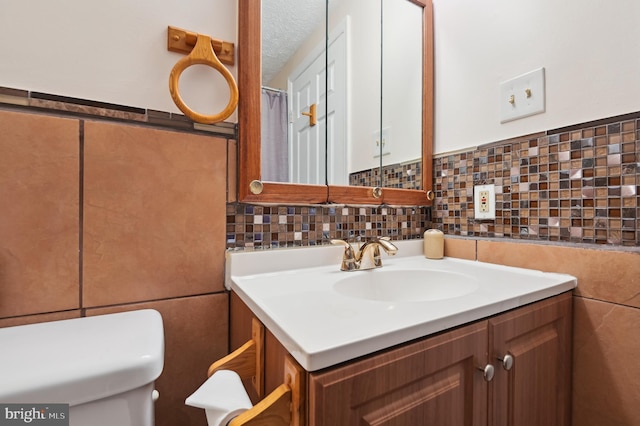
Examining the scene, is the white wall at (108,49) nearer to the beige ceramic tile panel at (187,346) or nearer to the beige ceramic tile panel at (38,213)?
the beige ceramic tile panel at (38,213)

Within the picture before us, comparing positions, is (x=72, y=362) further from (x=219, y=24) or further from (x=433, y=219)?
(x=433, y=219)

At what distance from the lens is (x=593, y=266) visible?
0.73 meters

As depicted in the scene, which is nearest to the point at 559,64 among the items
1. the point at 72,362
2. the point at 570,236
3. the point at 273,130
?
the point at 570,236

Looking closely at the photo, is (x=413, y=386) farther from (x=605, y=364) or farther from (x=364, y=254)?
(x=605, y=364)

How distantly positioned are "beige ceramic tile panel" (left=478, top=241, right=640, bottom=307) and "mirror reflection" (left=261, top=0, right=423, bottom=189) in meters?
0.46

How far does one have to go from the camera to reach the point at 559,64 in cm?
81

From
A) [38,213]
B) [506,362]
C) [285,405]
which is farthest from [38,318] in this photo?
[506,362]

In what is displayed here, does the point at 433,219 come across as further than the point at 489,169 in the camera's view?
Yes

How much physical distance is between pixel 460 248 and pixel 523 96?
1.74 feet

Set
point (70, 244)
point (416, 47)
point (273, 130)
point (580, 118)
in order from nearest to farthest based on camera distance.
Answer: point (70, 244) → point (580, 118) → point (273, 130) → point (416, 47)

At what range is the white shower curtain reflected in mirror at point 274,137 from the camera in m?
0.86

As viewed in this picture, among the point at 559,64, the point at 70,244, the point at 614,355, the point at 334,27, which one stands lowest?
the point at 614,355

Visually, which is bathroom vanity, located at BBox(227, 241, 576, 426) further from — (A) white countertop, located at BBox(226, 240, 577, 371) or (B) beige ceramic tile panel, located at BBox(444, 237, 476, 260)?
(B) beige ceramic tile panel, located at BBox(444, 237, 476, 260)

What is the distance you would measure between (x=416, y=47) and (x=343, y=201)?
0.74 meters
